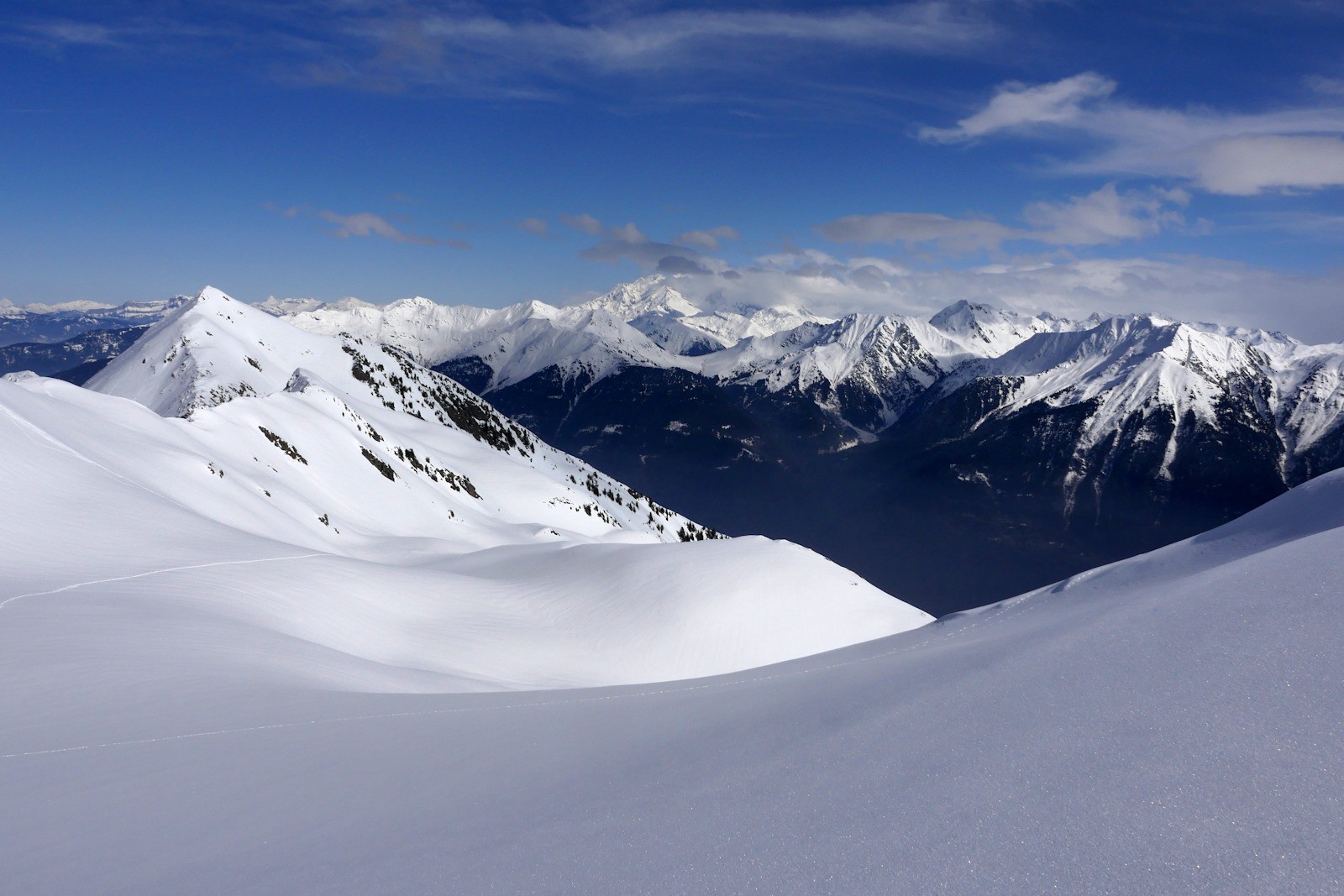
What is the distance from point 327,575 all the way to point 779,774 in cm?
2167

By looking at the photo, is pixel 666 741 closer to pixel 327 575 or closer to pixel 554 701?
pixel 554 701

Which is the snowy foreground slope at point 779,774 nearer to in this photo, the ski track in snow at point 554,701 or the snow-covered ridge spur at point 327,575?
the ski track in snow at point 554,701

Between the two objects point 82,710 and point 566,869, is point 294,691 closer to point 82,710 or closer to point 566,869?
point 82,710

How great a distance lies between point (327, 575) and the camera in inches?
952

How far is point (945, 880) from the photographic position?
448 cm

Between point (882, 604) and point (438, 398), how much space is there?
122014 mm

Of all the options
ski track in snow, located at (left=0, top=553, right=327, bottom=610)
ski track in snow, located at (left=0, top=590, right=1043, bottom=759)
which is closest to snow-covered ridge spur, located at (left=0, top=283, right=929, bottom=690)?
ski track in snow, located at (left=0, top=553, right=327, bottom=610)

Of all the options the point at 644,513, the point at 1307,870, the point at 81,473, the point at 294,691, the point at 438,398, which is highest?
the point at 438,398

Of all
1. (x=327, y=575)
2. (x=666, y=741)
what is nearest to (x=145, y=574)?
(x=327, y=575)

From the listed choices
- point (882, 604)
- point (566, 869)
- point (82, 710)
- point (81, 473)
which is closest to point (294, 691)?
point (82, 710)

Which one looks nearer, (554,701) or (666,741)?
(666,741)

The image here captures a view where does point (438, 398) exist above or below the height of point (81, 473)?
above

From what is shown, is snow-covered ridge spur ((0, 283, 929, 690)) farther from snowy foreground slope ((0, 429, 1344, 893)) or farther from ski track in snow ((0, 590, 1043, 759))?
snowy foreground slope ((0, 429, 1344, 893))

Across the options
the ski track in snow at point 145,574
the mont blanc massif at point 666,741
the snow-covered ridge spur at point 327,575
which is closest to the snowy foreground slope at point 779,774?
the mont blanc massif at point 666,741
